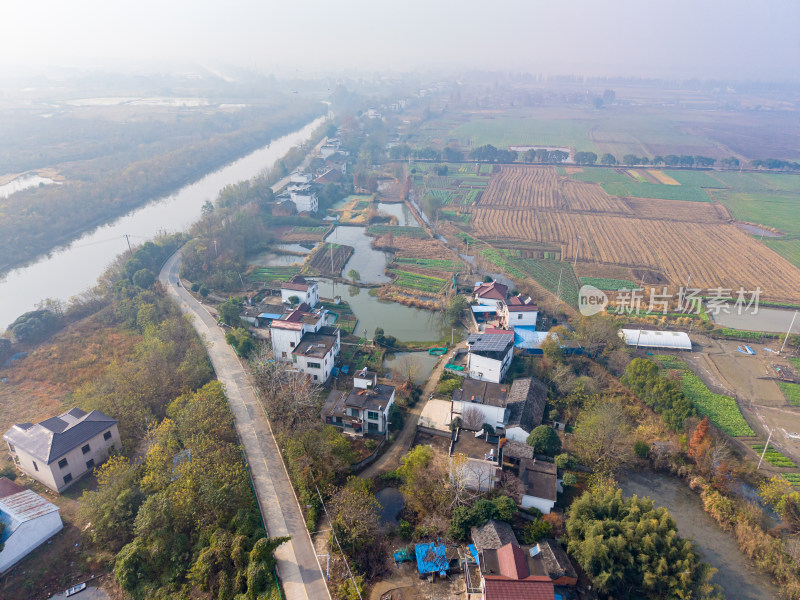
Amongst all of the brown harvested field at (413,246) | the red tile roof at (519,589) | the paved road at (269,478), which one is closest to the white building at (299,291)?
the paved road at (269,478)

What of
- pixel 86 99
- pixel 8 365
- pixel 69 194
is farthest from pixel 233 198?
pixel 86 99

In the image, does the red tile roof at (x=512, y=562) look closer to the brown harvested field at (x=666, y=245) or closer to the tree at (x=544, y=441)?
the tree at (x=544, y=441)

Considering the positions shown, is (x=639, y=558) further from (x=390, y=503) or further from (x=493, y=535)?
(x=390, y=503)

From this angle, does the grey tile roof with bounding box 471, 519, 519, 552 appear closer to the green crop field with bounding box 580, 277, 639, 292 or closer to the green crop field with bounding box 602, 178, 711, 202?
the green crop field with bounding box 580, 277, 639, 292

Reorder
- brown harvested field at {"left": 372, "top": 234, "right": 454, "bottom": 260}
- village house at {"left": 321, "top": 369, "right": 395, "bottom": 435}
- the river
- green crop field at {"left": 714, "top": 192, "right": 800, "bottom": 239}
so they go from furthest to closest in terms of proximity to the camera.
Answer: green crop field at {"left": 714, "top": 192, "right": 800, "bottom": 239}, brown harvested field at {"left": 372, "top": 234, "right": 454, "bottom": 260}, the river, village house at {"left": 321, "top": 369, "right": 395, "bottom": 435}

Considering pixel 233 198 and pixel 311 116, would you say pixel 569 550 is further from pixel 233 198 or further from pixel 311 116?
pixel 311 116

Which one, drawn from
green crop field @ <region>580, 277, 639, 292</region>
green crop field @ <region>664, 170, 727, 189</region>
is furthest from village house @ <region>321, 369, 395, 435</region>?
green crop field @ <region>664, 170, 727, 189</region>
